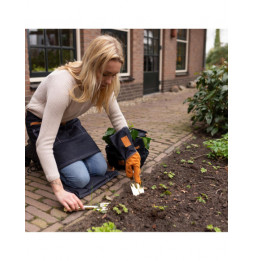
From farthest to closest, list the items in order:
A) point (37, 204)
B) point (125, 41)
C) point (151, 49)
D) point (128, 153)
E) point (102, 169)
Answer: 1. point (151, 49)
2. point (125, 41)
3. point (102, 169)
4. point (128, 153)
5. point (37, 204)

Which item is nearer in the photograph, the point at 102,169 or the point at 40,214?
the point at 40,214

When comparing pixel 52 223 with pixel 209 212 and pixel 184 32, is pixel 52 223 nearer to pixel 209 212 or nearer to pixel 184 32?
pixel 209 212

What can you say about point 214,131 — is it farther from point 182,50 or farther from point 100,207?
point 182,50

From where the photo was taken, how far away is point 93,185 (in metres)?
2.36

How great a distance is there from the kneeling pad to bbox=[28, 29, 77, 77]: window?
333 cm

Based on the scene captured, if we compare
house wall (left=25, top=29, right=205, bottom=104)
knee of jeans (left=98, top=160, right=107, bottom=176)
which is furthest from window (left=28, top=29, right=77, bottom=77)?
knee of jeans (left=98, top=160, right=107, bottom=176)

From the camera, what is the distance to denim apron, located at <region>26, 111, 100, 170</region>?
2.35m

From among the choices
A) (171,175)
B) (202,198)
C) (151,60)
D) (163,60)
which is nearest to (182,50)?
(163,60)

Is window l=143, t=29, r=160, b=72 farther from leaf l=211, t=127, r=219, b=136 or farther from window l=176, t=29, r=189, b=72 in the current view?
leaf l=211, t=127, r=219, b=136

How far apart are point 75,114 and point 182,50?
1061 cm

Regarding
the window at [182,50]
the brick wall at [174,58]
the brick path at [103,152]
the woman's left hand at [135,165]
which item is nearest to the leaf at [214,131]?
the brick path at [103,152]

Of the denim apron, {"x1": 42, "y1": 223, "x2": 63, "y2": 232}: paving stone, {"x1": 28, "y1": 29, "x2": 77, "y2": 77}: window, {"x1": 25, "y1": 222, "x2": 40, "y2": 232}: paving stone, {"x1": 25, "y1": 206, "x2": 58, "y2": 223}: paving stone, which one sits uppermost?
{"x1": 28, "y1": 29, "x2": 77, "y2": 77}: window

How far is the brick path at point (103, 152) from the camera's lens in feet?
6.22

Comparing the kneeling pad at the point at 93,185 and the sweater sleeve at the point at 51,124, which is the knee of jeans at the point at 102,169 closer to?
the kneeling pad at the point at 93,185
